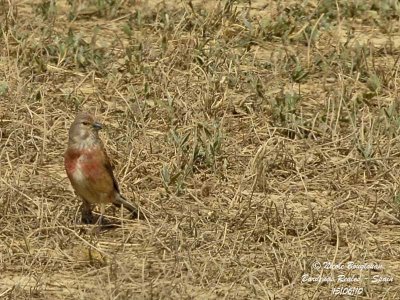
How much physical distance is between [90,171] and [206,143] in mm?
1059

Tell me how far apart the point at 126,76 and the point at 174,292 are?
11.9ft

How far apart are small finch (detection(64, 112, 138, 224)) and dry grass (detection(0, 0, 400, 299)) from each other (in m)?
0.12

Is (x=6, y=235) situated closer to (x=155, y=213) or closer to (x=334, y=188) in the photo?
(x=155, y=213)

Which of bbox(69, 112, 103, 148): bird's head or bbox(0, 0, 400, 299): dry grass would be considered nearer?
bbox(0, 0, 400, 299): dry grass

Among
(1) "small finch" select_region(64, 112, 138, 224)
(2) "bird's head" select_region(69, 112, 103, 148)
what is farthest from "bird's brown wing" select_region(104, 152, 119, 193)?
(2) "bird's head" select_region(69, 112, 103, 148)

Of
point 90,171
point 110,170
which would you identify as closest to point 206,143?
point 110,170

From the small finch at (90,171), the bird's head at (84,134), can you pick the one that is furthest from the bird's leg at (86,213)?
the bird's head at (84,134)

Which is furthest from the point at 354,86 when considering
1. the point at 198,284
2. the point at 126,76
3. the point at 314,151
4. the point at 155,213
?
the point at 198,284

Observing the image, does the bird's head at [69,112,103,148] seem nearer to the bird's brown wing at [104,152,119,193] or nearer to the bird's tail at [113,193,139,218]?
the bird's brown wing at [104,152,119,193]

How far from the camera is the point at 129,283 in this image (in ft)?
23.0

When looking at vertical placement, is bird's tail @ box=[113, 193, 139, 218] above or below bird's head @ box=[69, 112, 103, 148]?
below

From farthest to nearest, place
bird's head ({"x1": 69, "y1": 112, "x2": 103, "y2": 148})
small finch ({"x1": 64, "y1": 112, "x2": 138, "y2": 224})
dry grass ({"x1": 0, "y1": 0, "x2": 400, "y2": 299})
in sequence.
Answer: bird's head ({"x1": 69, "y1": 112, "x2": 103, "y2": 148})
small finch ({"x1": 64, "y1": 112, "x2": 138, "y2": 224})
dry grass ({"x1": 0, "y1": 0, "x2": 400, "y2": 299})

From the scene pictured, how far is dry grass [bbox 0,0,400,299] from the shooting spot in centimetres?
729

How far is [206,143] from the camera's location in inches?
346
